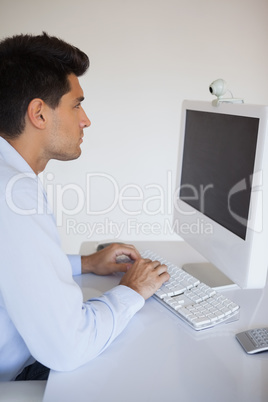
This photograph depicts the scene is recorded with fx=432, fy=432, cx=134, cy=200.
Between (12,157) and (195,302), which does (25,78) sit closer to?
(12,157)

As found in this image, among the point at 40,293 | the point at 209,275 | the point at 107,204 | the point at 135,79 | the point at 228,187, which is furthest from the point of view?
the point at 107,204

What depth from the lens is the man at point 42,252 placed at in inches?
33.8

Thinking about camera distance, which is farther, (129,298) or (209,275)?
(209,275)

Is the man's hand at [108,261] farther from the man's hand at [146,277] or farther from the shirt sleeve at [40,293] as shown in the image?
the shirt sleeve at [40,293]

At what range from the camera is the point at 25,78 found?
110 centimetres

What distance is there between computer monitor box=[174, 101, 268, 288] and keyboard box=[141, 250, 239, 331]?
8cm

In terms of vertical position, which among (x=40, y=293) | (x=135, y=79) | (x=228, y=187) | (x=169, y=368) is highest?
(x=135, y=79)

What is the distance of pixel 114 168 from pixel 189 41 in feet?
3.51

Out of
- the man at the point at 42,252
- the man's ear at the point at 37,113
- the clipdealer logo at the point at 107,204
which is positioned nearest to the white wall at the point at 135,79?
the clipdealer logo at the point at 107,204

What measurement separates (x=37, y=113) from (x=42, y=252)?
1.32ft

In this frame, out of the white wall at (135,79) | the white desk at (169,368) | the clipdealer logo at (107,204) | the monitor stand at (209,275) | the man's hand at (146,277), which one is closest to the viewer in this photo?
the white desk at (169,368)

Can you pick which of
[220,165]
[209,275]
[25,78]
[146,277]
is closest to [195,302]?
[146,277]

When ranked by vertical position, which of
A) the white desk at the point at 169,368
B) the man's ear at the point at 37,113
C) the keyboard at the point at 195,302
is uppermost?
the man's ear at the point at 37,113

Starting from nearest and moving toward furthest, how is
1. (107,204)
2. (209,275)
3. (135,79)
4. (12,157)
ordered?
(12,157), (209,275), (135,79), (107,204)
